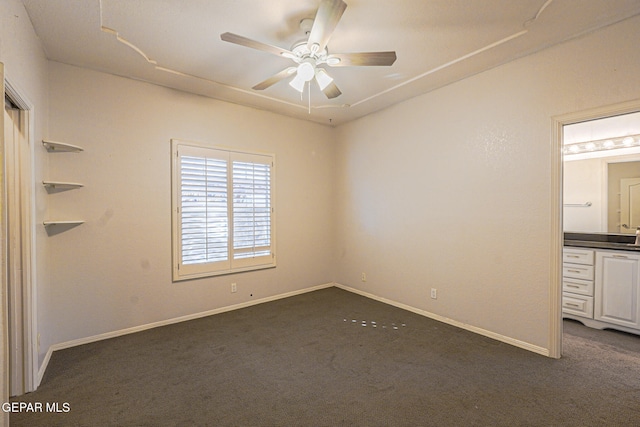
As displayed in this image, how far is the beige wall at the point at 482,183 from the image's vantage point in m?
2.56

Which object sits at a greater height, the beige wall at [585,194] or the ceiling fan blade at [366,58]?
the ceiling fan blade at [366,58]

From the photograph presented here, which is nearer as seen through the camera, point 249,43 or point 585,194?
point 249,43

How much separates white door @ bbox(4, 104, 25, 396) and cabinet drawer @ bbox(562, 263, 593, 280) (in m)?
5.23

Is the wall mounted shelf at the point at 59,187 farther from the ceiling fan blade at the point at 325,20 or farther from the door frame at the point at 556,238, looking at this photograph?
the door frame at the point at 556,238

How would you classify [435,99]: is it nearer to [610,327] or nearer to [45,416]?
[610,327]

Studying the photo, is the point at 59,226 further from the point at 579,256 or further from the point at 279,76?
the point at 579,256

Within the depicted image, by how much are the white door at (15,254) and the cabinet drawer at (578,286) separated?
5362 mm

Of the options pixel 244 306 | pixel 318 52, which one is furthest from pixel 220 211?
pixel 318 52

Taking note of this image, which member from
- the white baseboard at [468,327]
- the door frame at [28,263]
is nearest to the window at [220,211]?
the door frame at [28,263]

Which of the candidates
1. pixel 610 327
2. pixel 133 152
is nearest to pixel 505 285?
pixel 610 327

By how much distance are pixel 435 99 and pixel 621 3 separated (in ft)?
5.49

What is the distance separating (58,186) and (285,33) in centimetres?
256

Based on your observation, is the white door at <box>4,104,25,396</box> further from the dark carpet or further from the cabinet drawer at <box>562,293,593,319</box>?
the cabinet drawer at <box>562,293,593,319</box>

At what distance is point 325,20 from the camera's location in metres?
1.92
